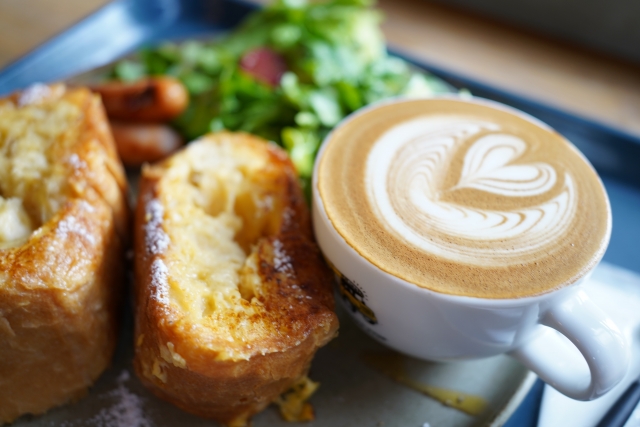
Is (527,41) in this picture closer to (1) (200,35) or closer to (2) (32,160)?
(1) (200,35)

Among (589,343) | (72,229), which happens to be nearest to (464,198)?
(589,343)

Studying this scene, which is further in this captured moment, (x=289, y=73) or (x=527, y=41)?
(x=527, y=41)

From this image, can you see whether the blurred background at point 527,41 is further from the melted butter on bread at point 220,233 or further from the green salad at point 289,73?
the melted butter on bread at point 220,233

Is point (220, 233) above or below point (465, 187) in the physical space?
below

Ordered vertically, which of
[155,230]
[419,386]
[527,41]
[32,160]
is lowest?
[419,386]

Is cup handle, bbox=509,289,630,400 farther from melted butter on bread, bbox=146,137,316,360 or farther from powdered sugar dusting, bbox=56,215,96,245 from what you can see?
powdered sugar dusting, bbox=56,215,96,245

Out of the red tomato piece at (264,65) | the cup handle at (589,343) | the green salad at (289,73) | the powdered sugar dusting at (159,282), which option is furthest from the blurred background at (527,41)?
the powdered sugar dusting at (159,282)
